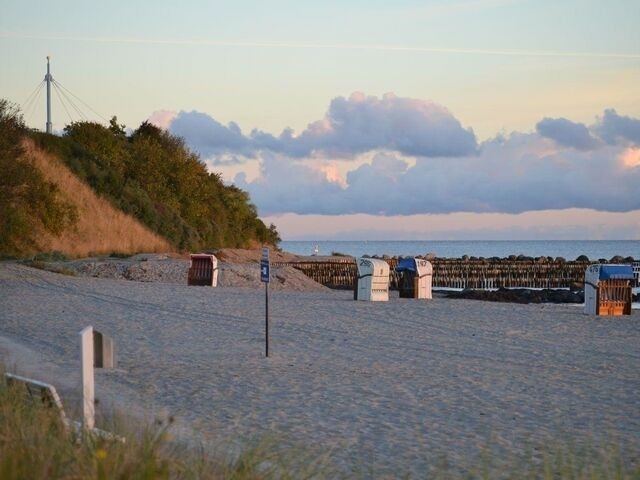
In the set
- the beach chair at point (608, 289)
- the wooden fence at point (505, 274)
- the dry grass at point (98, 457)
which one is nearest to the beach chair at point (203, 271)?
the beach chair at point (608, 289)

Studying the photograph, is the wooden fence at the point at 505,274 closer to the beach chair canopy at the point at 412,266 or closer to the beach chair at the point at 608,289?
the beach chair canopy at the point at 412,266

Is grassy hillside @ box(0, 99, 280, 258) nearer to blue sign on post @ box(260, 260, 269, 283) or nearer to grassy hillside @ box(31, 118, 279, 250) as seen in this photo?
grassy hillside @ box(31, 118, 279, 250)

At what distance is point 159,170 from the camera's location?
63750 millimetres

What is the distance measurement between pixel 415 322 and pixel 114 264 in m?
19.3

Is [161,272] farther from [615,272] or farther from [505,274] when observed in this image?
[505,274]

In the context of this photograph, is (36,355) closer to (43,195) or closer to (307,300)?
(307,300)

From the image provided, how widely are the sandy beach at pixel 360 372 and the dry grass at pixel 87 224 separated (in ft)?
61.3

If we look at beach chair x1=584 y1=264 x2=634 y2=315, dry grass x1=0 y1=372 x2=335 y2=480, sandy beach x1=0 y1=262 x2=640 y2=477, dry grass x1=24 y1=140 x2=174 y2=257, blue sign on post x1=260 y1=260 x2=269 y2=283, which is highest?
dry grass x1=24 y1=140 x2=174 y2=257

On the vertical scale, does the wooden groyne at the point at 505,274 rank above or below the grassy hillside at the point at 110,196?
below

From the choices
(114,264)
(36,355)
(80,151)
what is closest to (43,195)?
(114,264)

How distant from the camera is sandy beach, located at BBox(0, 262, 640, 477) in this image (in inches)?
392

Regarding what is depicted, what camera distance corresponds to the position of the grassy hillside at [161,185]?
172ft

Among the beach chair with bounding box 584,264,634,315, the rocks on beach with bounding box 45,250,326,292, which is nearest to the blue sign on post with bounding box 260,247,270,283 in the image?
the beach chair with bounding box 584,264,634,315

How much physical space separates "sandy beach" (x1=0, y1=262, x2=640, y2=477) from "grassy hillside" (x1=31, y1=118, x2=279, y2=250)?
2721cm
